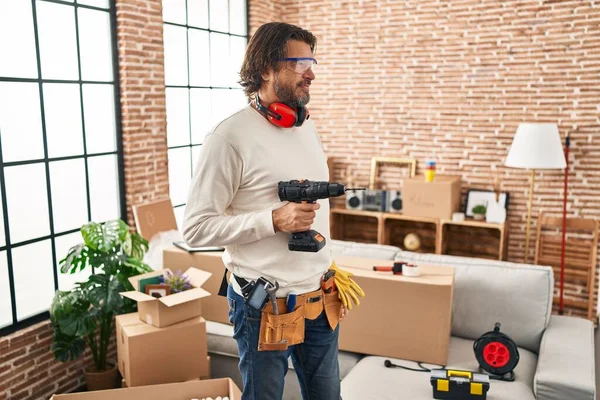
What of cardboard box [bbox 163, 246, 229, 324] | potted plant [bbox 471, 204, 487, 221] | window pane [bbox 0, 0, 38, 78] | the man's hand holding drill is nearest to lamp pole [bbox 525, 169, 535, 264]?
potted plant [bbox 471, 204, 487, 221]

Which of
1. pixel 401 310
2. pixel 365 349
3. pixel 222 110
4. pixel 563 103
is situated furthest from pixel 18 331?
pixel 563 103

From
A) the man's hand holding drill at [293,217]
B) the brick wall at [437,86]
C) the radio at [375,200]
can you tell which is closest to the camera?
the man's hand holding drill at [293,217]

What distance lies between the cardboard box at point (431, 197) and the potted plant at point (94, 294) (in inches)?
104

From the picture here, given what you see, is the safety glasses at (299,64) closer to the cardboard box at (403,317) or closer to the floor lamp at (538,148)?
the cardboard box at (403,317)

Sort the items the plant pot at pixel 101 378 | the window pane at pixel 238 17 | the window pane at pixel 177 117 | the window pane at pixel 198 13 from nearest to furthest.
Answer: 1. the plant pot at pixel 101 378
2. the window pane at pixel 177 117
3. the window pane at pixel 198 13
4. the window pane at pixel 238 17

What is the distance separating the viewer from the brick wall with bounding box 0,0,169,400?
3189 millimetres

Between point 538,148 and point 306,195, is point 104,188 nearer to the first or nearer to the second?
point 306,195

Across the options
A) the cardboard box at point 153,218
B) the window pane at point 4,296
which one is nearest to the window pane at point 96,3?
the cardboard box at point 153,218

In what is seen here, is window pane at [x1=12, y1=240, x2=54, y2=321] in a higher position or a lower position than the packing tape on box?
lower

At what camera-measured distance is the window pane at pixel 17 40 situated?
3027 millimetres

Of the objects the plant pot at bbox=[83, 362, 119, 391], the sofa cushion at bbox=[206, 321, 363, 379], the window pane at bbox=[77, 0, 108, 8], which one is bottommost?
the plant pot at bbox=[83, 362, 119, 391]

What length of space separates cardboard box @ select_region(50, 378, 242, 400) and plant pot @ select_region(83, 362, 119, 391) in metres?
1.02

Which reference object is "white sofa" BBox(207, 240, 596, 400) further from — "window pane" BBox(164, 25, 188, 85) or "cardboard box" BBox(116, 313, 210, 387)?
"window pane" BBox(164, 25, 188, 85)

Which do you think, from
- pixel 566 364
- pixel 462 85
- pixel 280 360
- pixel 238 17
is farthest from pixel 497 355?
pixel 238 17
